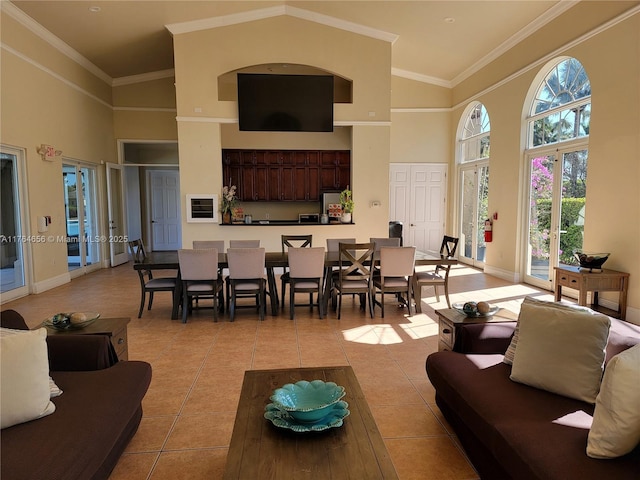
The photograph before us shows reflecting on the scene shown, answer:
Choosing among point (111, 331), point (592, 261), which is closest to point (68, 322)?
point (111, 331)

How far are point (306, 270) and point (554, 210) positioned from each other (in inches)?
158

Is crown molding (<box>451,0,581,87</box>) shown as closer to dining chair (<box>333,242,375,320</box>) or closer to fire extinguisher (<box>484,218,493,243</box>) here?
fire extinguisher (<box>484,218,493,243</box>)

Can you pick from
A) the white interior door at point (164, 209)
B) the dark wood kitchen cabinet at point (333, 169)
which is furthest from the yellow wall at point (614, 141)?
the white interior door at point (164, 209)

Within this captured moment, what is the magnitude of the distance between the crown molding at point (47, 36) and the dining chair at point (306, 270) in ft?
17.0

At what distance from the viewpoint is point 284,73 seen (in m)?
9.17

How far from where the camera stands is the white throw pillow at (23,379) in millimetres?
1704

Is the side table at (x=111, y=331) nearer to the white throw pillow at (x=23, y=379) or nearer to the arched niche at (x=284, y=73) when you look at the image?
the white throw pillow at (x=23, y=379)

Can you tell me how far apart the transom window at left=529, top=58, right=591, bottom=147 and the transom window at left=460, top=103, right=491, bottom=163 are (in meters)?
1.47

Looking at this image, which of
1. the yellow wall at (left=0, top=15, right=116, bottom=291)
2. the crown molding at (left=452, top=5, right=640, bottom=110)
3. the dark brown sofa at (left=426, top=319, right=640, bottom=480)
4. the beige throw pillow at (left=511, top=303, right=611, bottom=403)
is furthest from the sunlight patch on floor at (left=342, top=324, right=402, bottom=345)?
the yellow wall at (left=0, top=15, right=116, bottom=291)

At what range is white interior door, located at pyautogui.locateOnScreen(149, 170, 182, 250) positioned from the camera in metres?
11.3

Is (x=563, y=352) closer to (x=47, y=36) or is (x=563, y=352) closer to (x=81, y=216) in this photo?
(x=47, y=36)

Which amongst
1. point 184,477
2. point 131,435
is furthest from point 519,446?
point 131,435

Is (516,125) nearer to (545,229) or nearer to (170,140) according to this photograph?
(545,229)

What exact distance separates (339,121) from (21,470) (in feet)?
23.6
